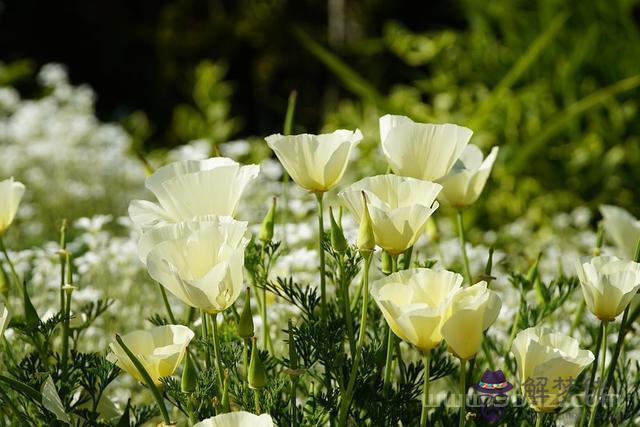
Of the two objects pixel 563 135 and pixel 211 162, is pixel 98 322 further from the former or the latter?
pixel 563 135

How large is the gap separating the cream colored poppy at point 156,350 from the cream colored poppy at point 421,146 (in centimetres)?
33

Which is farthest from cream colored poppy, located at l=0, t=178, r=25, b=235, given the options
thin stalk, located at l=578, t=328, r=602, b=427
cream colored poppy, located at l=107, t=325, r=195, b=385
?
thin stalk, located at l=578, t=328, r=602, b=427

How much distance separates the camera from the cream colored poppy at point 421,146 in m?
1.03

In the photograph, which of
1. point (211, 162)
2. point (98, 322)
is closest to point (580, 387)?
point (211, 162)

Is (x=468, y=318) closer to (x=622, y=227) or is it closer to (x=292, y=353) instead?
(x=292, y=353)

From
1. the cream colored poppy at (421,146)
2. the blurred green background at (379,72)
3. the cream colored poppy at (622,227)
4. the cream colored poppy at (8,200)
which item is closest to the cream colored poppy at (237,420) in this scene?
the cream colored poppy at (421,146)

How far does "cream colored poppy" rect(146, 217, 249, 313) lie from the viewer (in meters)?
0.88

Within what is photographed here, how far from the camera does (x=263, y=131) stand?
545 centimetres

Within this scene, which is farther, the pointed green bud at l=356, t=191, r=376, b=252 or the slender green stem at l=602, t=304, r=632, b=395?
the slender green stem at l=602, t=304, r=632, b=395

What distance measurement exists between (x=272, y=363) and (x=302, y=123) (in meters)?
4.30

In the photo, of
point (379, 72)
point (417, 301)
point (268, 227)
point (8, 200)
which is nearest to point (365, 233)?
point (417, 301)

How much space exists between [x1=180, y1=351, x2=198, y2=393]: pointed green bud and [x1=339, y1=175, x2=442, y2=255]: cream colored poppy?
236 millimetres
